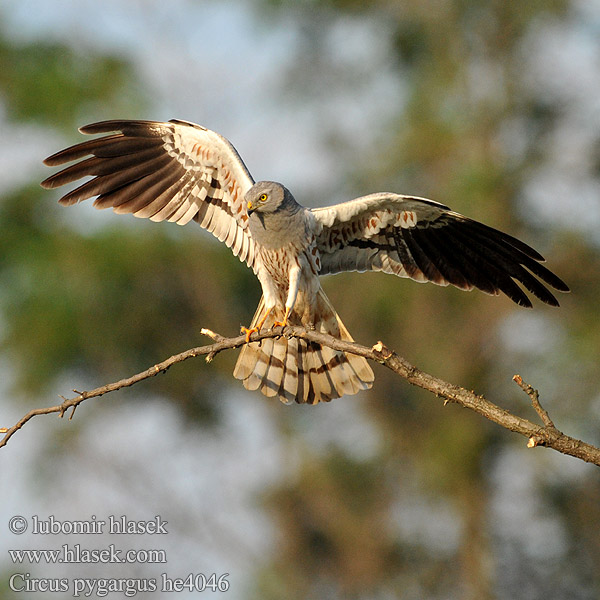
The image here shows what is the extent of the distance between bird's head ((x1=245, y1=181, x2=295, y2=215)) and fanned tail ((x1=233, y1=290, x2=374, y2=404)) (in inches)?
32.6

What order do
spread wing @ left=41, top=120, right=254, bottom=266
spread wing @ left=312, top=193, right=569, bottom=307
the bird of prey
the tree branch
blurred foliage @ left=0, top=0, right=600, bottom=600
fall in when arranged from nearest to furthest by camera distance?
the tree branch < spread wing @ left=312, top=193, right=569, bottom=307 < the bird of prey < spread wing @ left=41, top=120, right=254, bottom=266 < blurred foliage @ left=0, top=0, right=600, bottom=600

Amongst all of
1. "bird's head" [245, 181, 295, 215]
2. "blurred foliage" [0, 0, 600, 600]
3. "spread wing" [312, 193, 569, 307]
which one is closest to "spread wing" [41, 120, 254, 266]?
"bird's head" [245, 181, 295, 215]

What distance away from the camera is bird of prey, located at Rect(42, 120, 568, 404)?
806 centimetres

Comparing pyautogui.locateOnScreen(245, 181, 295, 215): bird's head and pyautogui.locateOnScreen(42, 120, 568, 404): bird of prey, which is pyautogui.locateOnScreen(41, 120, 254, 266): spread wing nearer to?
pyautogui.locateOnScreen(42, 120, 568, 404): bird of prey

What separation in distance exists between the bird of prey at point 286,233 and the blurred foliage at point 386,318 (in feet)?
45.4

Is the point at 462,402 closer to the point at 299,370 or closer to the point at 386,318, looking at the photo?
the point at 299,370

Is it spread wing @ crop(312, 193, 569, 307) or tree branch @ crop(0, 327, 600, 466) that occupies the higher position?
spread wing @ crop(312, 193, 569, 307)

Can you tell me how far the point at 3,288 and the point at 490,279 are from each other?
20.9m

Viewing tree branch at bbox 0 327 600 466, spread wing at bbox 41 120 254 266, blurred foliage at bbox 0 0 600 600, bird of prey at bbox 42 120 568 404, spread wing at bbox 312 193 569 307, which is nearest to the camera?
tree branch at bbox 0 327 600 466

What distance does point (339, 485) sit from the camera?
80.6 feet

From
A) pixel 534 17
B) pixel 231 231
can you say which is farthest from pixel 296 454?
pixel 231 231

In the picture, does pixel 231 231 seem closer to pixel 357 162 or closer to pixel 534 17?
pixel 357 162

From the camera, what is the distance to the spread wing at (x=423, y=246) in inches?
313

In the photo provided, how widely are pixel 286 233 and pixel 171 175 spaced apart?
4.07 ft
